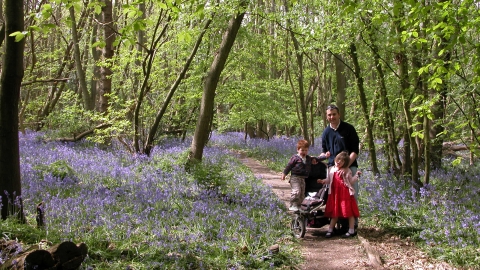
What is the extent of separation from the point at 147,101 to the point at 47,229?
10082mm

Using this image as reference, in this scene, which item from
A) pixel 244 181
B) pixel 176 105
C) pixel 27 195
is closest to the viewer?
pixel 27 195

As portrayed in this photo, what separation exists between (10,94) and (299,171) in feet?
13.9

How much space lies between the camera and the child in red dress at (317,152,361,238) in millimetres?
6211

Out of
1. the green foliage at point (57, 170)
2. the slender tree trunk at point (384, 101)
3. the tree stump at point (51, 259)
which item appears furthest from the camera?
the slender tree trunk at point (384, 101)

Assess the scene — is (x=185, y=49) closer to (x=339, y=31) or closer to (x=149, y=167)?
(x=149, y=167)

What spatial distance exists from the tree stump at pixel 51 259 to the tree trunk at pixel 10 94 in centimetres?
131

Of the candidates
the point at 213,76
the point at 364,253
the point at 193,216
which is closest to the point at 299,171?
the point at 364,253

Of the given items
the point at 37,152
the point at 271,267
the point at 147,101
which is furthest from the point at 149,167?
the point at 271,267

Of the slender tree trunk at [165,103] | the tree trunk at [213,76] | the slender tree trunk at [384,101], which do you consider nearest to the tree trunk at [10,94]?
the tree trunk at [213,76]

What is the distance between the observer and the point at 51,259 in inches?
144

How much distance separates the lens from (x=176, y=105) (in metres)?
15.5

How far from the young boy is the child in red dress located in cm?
31

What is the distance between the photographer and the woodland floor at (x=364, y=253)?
5.20 metres

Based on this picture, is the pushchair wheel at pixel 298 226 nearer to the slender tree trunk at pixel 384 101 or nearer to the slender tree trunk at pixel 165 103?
the slender tree trunk at pixel 384 101
